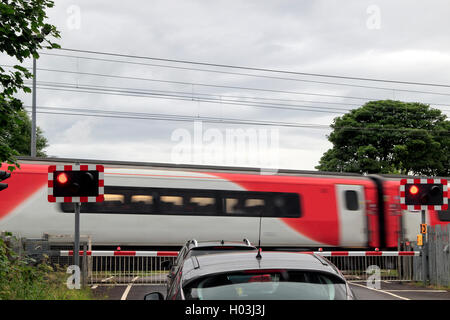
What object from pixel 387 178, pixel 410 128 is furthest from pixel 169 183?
pixel 410 128

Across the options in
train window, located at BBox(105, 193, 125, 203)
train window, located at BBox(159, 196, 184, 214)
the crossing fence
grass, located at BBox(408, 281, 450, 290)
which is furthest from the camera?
train window, located at BBox(159, 196, 184, 214)

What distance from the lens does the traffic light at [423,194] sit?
46.5ft

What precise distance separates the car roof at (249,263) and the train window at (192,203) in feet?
48.4

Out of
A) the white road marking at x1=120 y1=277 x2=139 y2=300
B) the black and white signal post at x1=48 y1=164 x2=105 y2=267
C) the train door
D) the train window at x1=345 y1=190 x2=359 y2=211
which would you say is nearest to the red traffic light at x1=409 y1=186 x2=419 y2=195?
the white road marking at x1=120 y1=277 x2=139 y2=300

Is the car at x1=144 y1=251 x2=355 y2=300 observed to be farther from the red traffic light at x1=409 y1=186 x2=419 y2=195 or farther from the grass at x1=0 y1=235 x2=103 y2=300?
the red traffic light at x1=409 y1=186 x2=419 y2=195

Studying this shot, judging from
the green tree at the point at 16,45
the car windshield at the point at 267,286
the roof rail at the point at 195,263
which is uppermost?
the green tree at the point at 16,45

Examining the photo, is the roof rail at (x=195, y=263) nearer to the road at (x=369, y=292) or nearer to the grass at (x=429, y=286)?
the road at (x=369, y=292)

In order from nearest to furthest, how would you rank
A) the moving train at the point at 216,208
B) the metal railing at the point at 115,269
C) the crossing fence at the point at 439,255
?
the metal railing at the point at 115,269, the crossing fence at the point at 439,255, the moving train at the point at 216,208

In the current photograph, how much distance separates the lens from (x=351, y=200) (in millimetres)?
21844

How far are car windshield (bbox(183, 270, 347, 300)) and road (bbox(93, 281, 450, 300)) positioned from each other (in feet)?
28.0

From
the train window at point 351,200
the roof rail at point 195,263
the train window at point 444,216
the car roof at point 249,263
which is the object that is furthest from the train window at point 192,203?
the car roof at point 249,263

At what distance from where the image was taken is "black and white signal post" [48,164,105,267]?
1012cm

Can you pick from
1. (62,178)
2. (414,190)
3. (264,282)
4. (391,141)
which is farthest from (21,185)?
(391,141)
